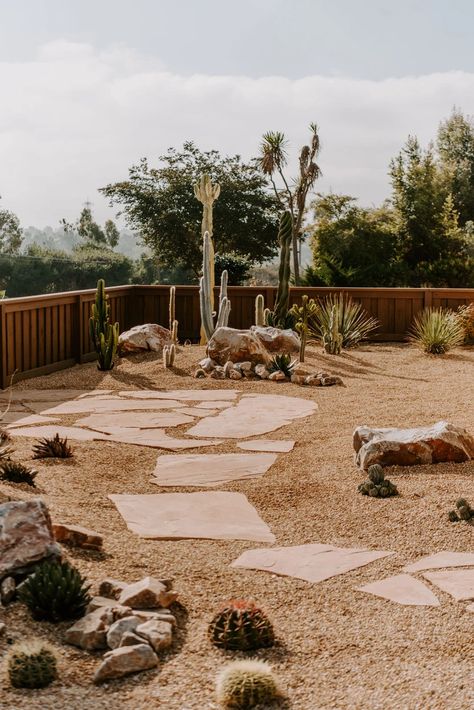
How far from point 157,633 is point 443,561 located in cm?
160

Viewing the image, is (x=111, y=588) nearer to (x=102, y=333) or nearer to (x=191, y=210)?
(x=102, y=333)

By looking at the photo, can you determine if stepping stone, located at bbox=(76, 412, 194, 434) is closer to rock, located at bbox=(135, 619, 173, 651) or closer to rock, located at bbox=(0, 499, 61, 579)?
rock, located at bbox=(0, 499, 61, 579)

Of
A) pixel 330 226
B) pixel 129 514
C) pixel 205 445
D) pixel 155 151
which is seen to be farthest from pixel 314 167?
pixel 129 514

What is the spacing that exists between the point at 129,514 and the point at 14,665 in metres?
2.04

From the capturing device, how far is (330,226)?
24.3 m

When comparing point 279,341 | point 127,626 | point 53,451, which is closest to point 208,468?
point 53,451

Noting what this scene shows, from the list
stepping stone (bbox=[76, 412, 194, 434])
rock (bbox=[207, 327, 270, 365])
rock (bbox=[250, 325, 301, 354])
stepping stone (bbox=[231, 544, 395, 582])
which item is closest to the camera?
stepping stone (bbox=[231, 544, 395, 582])

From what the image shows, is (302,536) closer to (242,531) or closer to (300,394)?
(242,531)

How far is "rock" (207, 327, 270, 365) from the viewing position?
35.7ft

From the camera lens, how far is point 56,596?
10.7 feet

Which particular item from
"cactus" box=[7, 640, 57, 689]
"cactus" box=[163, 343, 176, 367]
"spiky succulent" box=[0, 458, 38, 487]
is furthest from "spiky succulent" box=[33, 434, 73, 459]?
"cactus" box=[163, 343, 176, 367]

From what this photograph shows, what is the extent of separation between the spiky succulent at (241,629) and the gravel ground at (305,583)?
45 mm

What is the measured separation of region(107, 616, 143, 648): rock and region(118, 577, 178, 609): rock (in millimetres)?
185

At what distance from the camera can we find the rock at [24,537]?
11.7 feet
